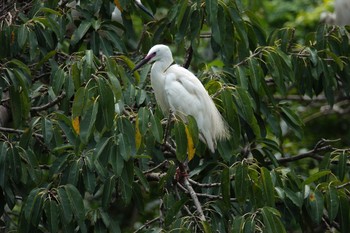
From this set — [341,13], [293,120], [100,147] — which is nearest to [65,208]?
[100,147]

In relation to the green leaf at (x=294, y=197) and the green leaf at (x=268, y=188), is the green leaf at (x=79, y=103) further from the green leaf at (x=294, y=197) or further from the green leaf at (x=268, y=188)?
the green leaf at (x=294, y=197)

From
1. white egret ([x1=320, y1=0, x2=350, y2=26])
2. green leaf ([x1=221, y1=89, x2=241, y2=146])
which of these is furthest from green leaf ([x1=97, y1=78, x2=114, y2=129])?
white egret ([x1=320, y1=0, x2=350, y2=26])

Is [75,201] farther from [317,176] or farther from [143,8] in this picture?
[143,8]

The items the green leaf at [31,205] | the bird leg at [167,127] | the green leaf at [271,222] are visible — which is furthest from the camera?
the bird leg at [167,127]

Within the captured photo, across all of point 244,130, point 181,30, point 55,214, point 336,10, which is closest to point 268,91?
point 244,130

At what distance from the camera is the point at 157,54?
3.94 metres

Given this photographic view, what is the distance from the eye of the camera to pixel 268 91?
387 cm

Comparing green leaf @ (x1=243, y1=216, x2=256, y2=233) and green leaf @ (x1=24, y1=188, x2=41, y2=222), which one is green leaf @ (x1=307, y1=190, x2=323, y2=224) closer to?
→ green leaf @ (x1=243, y1=216, x2=256, y2=233)

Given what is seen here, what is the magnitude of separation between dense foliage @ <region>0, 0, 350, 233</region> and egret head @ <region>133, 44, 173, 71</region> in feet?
0.23

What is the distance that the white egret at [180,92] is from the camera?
3.88 meters

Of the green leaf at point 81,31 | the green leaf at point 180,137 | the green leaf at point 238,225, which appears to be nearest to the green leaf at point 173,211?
the green leaf at point 180,137

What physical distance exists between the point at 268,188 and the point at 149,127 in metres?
0.48

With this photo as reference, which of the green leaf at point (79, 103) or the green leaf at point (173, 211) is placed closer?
the green leaf at point (79, 103)

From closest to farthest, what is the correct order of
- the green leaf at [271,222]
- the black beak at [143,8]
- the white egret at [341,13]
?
the green leaf at [271,222] → the black beak at [143,8] → the white egret at [341,13]
